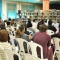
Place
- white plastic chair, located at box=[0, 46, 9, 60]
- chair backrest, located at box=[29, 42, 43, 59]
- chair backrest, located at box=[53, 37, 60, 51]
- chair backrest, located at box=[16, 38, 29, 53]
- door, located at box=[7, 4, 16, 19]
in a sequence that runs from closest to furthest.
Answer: white plastic chair, located at box=[0, 46, 9, 60] < chair backrest, located at box=[29, 42, 43, 59] < chair backrest, located at box=[16, 38, 29, 53] < chair backrest, located at box=[53, 37, 60, 51] < door, located at box=[7, 4, 16, 19]

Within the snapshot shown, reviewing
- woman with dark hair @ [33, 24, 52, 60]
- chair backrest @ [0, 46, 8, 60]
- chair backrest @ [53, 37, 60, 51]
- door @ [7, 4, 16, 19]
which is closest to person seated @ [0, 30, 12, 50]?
chair backrest @ [0, 46, 8, 60]

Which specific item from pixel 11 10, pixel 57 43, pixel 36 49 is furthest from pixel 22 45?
pixel 11 10

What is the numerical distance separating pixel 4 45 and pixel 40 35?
39.6 inches

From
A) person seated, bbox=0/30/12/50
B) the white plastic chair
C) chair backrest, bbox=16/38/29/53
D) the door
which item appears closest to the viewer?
the white plastic chair

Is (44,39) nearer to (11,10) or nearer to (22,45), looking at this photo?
(22,45)

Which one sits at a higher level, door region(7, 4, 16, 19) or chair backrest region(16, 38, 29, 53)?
door region(7, 4, 16, 19)

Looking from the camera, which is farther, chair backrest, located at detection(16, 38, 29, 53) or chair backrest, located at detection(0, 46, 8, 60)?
chair backrest, located at detection(16, 38, 29, 53)

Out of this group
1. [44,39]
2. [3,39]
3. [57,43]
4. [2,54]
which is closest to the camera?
[2,54]

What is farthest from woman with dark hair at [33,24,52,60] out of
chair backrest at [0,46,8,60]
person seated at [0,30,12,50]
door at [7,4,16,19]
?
door at [7,4,16,19]

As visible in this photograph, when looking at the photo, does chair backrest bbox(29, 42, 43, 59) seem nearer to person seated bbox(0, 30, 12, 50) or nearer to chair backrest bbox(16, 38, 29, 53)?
chair backrest bbox(16, 38, 29, 53)

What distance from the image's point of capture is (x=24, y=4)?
2453 centimetres

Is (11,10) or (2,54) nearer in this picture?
(2,54)

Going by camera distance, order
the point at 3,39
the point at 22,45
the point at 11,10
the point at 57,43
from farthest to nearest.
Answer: the point at 11,10 < the point at 57,43 < the point at 22,45 < the point at 3,39

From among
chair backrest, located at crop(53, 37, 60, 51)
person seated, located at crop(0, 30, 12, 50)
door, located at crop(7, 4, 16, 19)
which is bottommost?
chair backrest, located at crop(53, 37, 60, 51)
